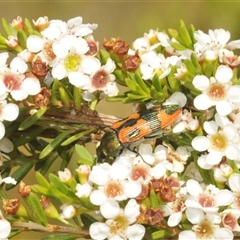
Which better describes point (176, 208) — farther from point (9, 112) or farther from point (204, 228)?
point (9, 112)

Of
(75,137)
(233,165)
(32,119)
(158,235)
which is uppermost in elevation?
(32,119)

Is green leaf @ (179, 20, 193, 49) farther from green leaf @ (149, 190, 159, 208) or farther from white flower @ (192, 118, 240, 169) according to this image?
green leaf @ (149, 190, 159, 208)

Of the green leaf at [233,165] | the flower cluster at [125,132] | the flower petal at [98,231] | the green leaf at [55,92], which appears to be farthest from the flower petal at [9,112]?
the green leaf at [233,165]

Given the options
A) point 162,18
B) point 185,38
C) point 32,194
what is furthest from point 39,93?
point 162,18

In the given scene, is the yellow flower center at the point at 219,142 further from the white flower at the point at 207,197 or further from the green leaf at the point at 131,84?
the green leaf at the point at 131,84

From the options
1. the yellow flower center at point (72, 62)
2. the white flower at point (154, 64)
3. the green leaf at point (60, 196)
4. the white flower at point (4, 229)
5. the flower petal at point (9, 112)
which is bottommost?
the white flower at point (4, 229)

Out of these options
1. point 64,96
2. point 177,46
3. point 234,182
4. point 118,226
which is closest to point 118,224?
point 118,226
